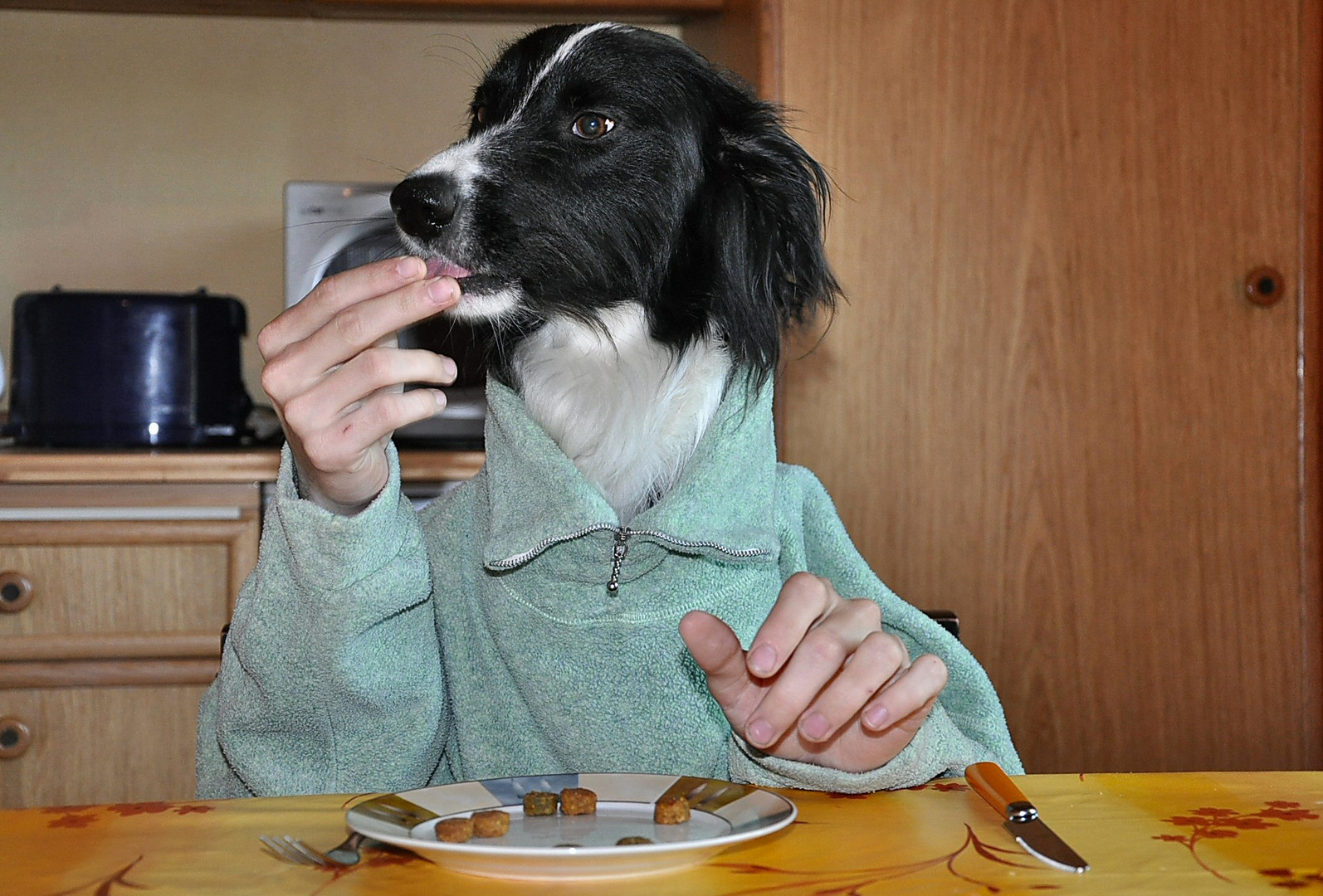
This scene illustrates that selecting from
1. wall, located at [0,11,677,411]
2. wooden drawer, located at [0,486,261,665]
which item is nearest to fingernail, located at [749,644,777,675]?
wooden drawer, located at [0,486,261,665]

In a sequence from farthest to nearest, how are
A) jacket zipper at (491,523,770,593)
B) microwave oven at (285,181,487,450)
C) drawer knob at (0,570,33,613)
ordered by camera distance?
microwave oven at (285,181,487,450)
drawer knob at (0,570,33,613)
jacket zipper at (491,523,770,593)

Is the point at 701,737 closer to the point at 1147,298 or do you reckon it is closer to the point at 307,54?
the point at 1147,298

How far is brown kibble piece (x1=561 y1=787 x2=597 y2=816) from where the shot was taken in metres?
0.62

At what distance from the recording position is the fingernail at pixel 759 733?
2.08 feet

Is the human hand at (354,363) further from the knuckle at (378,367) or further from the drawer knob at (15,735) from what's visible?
the drawer knob at (15,735)

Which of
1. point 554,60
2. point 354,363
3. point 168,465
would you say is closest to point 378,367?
point 354,363

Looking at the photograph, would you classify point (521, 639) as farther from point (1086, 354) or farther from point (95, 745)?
point (1086, 354)

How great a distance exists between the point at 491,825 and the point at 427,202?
52 centimetres

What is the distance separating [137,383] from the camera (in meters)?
2.00

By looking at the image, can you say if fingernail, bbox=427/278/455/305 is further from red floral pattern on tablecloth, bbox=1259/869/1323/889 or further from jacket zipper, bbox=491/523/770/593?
red floral pattern on tablecloth, bbox=1259/869/1323/889

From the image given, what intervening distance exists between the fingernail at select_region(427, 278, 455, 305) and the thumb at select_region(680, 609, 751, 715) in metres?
0.24

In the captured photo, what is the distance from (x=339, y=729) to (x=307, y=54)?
2031mm

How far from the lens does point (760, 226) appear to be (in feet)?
3.52

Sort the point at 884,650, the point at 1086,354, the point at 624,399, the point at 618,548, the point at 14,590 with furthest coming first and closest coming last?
the point at 1086,354, the point at 14,590, the point at 624,399, the point at 618,548, the point at 884,650
